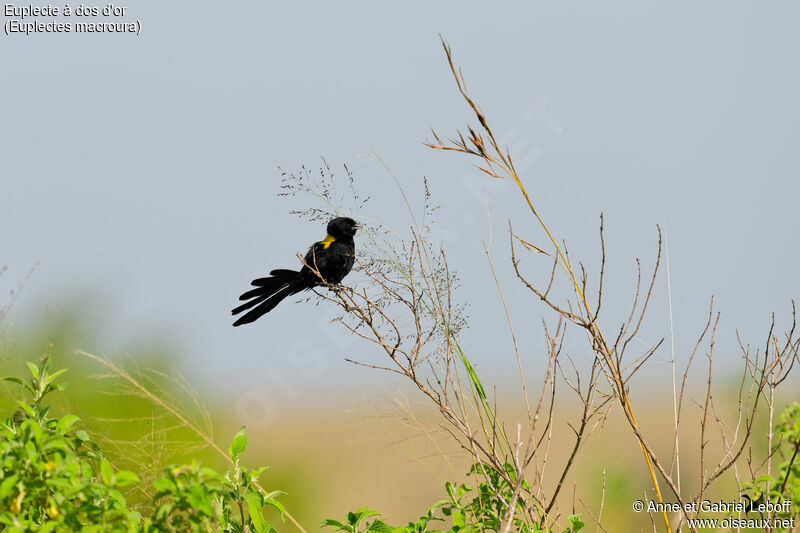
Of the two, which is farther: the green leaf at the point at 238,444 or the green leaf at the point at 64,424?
the green leaf at the point at 238,444

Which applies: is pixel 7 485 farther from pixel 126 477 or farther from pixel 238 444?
pixel 238 444

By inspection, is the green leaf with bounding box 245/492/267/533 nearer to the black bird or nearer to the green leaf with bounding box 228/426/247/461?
the green leaf with bounding box 228/426/247/461

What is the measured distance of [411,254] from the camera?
2.57 meters

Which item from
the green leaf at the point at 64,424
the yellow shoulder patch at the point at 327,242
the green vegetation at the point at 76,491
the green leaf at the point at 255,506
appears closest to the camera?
the green vegetation at the point at 76,491

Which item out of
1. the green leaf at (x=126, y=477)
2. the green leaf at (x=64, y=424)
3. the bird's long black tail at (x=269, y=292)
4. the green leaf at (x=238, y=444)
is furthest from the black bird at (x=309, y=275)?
the green leaf at (x=126, y=477)

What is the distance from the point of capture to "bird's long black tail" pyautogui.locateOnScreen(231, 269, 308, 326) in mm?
3727

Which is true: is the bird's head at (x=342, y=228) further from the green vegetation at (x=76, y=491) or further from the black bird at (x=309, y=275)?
the green vegetation at (x=76, y=491)

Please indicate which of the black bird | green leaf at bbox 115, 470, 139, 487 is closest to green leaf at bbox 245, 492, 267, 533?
green leaf at bbox 115, 470, 139, 487

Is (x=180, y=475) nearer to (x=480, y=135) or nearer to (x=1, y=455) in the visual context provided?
(x=1, y=455)

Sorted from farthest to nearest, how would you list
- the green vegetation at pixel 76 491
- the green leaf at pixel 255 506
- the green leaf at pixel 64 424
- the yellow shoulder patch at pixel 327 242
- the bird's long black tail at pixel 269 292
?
1. the yellow shoulder patch at pixel 327 242
2. the bird's long black tail at pixel 269 292
3. the green leaf at pixel 255 506
4. the green leaf at pixel 64 424
5. the green vegetation at pixel 76 491

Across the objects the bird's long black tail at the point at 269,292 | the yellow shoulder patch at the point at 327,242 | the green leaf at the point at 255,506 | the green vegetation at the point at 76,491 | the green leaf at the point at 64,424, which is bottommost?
the green leaf at the point at 255,506

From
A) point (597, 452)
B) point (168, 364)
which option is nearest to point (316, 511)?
point (168, 364)

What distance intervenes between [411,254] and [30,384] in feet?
4.31

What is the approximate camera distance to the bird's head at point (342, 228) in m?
4.45
